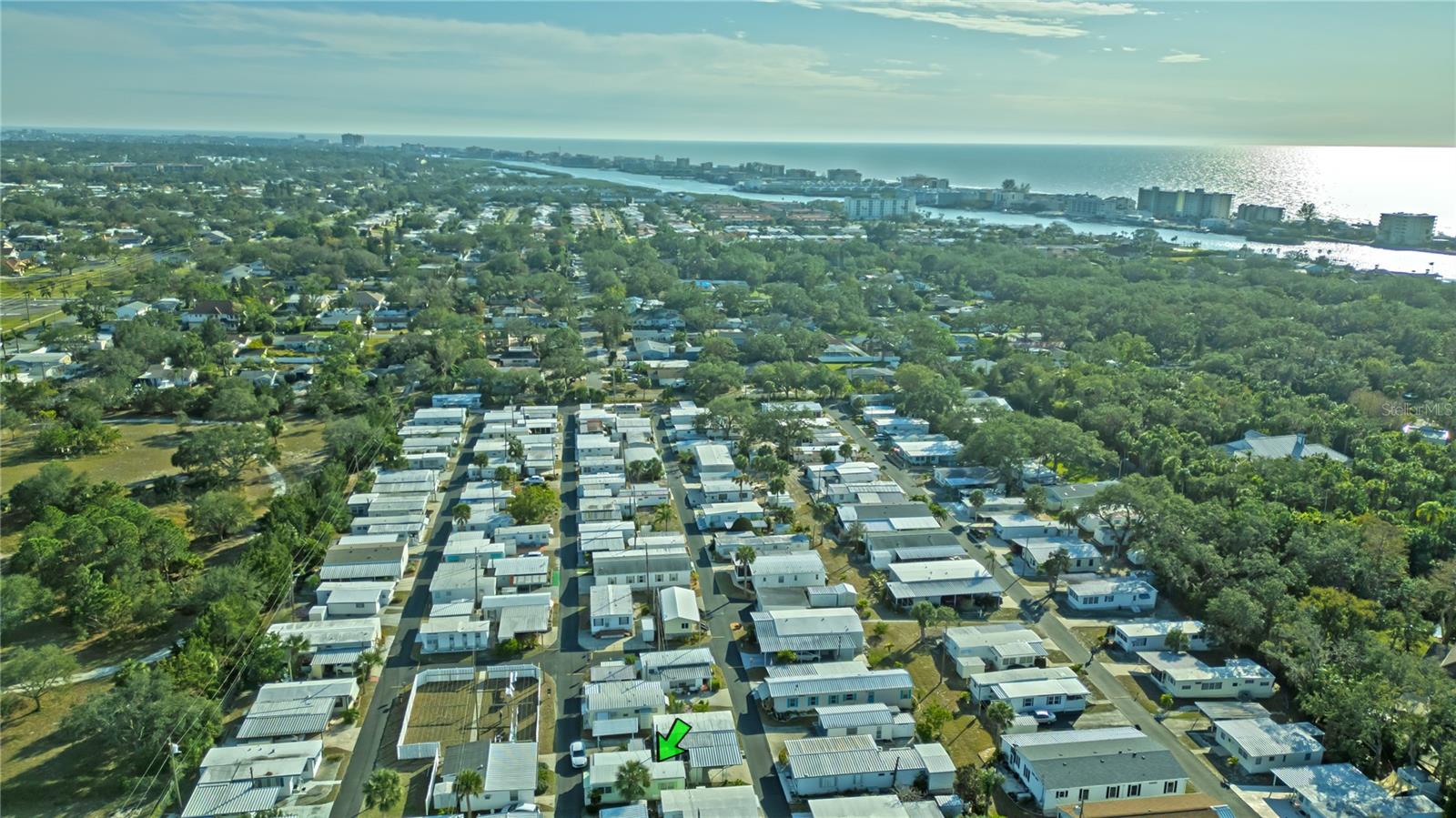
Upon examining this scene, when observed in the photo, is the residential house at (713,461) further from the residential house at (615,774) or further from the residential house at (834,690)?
the residential house at (615,774)

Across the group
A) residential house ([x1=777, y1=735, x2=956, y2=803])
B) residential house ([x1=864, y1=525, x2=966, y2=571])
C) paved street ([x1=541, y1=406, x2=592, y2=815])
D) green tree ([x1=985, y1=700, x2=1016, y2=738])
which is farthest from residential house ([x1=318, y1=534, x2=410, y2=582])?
green tree ([x1=985, y1=700, x2=1016, y2=738])

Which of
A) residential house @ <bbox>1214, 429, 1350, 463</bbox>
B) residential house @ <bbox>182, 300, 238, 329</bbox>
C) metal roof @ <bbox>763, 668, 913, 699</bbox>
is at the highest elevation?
residential house @ <bbox>182, 300, 238, 329</bbox>

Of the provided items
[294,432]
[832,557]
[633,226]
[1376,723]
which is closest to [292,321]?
[294,432]

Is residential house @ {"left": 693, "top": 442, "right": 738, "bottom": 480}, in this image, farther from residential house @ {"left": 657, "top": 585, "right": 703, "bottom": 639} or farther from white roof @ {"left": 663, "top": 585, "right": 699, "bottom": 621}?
residential house @ {"left": 657, "top": 585, "right": 703, "bottom": 639}


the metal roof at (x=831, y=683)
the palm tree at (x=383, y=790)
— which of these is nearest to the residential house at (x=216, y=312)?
the palm tree at (x=383, y=790)

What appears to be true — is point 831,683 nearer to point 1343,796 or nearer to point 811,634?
point 811,634

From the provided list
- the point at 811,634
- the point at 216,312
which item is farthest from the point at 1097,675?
the point at 216,312

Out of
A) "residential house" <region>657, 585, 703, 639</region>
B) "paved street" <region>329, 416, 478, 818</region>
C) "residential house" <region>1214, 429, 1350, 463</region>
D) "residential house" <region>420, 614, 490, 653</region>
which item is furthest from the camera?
"residential house" <region>1214, 429, 1350, 463</region>
